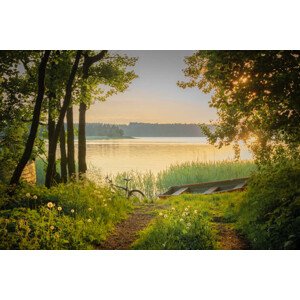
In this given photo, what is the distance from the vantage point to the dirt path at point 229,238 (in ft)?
21.6

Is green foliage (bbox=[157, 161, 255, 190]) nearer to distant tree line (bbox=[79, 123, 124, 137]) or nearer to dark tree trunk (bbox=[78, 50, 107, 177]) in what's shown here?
distant tree line (bbox=[79, 123, 124, 137])

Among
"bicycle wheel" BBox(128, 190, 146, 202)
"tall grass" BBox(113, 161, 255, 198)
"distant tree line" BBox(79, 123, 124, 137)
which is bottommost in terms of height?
"bicycle wheel" BBox(128, 190, 146, 202)

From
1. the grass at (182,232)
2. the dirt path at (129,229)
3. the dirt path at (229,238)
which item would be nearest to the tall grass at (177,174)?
the dirt path at (129,229)

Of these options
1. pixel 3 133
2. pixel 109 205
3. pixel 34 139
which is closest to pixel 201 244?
pixel 109 205

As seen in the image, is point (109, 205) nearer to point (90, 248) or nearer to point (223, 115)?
point (90, 248)

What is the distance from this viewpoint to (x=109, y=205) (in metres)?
8.05

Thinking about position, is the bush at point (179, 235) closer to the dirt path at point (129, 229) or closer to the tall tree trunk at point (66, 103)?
the dirt path at point (129, 229)

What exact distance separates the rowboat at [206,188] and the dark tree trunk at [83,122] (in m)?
2.25

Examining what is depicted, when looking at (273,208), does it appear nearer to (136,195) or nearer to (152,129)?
(152,129)

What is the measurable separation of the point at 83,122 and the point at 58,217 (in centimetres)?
193

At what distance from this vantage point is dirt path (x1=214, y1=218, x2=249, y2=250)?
659 cm

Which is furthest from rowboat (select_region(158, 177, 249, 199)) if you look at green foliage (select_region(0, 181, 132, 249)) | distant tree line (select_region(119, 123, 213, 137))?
distant tree line (select_region(119, 123, 213, 137))

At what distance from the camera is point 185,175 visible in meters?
9.59

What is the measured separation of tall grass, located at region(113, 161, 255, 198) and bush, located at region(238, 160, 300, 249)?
0.74m
